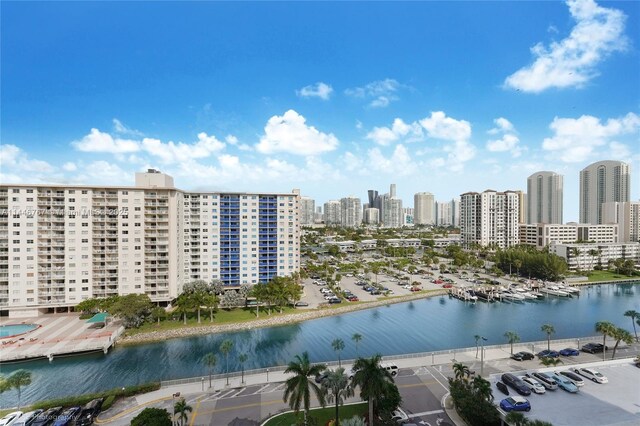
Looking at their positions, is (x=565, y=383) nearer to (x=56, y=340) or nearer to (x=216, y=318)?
(x=216, y=318)

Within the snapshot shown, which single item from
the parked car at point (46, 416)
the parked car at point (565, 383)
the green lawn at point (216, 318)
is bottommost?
the green lawn at point (216, 318)

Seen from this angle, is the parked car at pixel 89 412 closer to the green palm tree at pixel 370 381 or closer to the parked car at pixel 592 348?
the green palm tree at pixel 370 381

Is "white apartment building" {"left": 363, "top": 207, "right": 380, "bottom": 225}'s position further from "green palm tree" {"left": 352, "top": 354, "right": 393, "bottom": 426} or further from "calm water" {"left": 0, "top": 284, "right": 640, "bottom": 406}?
"green palm tree" {"left": 352, "top": 354, "right": 393, "bottom": 426}

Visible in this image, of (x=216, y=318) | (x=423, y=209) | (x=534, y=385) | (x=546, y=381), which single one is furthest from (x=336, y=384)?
(x=423, y=209)

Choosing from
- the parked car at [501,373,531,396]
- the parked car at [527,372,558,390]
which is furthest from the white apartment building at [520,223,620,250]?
the parked car at [501,373,531,396]

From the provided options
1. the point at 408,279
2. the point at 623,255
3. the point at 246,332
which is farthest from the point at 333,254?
the point at 623,255

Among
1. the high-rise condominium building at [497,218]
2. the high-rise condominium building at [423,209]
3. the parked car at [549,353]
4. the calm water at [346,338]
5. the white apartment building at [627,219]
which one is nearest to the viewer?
the parked car at [549,353]

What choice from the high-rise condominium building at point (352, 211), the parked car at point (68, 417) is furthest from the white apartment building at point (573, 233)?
the high-rise condominium building at point (352, 211)
